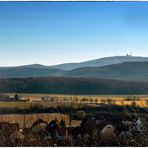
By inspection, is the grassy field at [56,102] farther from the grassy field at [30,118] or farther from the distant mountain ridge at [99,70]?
the distant mountain ridge at [99,70]

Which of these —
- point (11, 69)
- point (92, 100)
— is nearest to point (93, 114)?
point (92, 100)

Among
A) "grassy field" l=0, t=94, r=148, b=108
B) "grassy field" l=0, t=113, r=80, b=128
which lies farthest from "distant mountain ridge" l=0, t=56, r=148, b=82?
"grassy field" l=0, t=113, r=80, b=128

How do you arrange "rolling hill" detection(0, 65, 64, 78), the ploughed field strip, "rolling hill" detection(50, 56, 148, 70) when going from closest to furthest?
the ploughed field strip, "rolling hill" detection(0, 65, 64, 78), "rolling hill" detection(50, 56, 148, 70)

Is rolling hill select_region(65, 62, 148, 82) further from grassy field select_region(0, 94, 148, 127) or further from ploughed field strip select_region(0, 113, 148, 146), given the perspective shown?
ploughed field strip select_region(0, 113, 148, 146)

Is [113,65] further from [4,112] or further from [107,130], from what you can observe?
[4,112]

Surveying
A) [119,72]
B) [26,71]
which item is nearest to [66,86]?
[26,71]

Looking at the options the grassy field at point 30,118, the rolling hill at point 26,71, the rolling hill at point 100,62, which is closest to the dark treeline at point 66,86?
the rolling hill at point 26,71
